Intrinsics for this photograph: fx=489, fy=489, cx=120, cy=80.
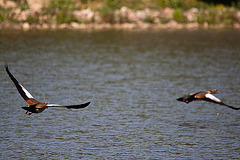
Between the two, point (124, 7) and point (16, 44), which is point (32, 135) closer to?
point (16, 44)

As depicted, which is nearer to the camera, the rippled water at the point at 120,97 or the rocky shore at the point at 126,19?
the rippled water at the point at 120,97

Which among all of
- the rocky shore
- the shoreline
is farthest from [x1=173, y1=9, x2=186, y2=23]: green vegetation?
the shoreline

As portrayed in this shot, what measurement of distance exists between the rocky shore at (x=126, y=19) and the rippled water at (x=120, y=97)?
11752mm

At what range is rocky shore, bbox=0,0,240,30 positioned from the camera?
221ft

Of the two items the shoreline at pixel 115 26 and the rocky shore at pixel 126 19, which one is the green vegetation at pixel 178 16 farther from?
the shoreline at pixel 115 26

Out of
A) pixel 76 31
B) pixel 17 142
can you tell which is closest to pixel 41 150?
pixel 17 142

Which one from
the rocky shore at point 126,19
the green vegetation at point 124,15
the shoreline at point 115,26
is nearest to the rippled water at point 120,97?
the shoreline at point 115,26

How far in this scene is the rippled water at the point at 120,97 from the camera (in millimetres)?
19500

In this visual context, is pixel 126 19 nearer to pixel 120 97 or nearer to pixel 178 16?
pixel 178 16

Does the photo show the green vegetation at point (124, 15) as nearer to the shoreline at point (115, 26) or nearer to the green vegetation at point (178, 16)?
the green vegetation at point (178, 16)

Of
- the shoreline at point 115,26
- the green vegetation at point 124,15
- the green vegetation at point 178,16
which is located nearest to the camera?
the shoreline at point 115,26

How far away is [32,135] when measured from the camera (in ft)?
68.4

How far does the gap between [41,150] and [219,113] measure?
10512 millimetres

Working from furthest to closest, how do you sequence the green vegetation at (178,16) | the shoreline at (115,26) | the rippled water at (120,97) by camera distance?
the green vegetation at (178,16), the shoreline at (115,26), the rippled water at (120,97)
